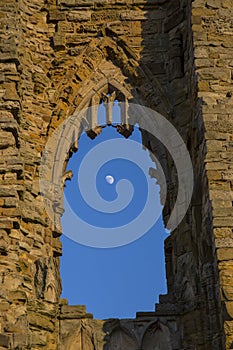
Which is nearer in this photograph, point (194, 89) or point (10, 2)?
point (194, 89)

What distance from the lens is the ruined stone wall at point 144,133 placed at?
11.3 metres

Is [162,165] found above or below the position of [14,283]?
above

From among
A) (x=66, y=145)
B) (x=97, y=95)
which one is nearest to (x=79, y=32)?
(x=97, y=95)

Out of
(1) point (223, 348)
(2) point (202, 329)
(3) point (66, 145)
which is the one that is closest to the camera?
(1) point (223, 348)

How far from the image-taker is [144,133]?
14.2 m

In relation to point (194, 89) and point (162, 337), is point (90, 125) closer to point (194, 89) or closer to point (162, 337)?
point (194, 89)

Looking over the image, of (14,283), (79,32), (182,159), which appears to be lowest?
(14,283)

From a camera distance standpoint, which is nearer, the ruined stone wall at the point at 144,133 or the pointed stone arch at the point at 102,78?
the ruined stone wall at the point at 144,133

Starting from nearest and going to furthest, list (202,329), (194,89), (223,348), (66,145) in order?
1. (223,348)
2. (202,329)
3. (194,89)
4. (66,145)

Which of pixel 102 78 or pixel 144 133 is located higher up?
pixel 102 78

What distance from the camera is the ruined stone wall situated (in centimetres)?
1130

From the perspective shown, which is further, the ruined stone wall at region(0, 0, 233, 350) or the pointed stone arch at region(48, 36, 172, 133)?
the pointed stone arch at region(48, 36, 172, 133)

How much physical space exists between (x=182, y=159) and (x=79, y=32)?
281cm

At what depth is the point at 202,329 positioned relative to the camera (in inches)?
458
